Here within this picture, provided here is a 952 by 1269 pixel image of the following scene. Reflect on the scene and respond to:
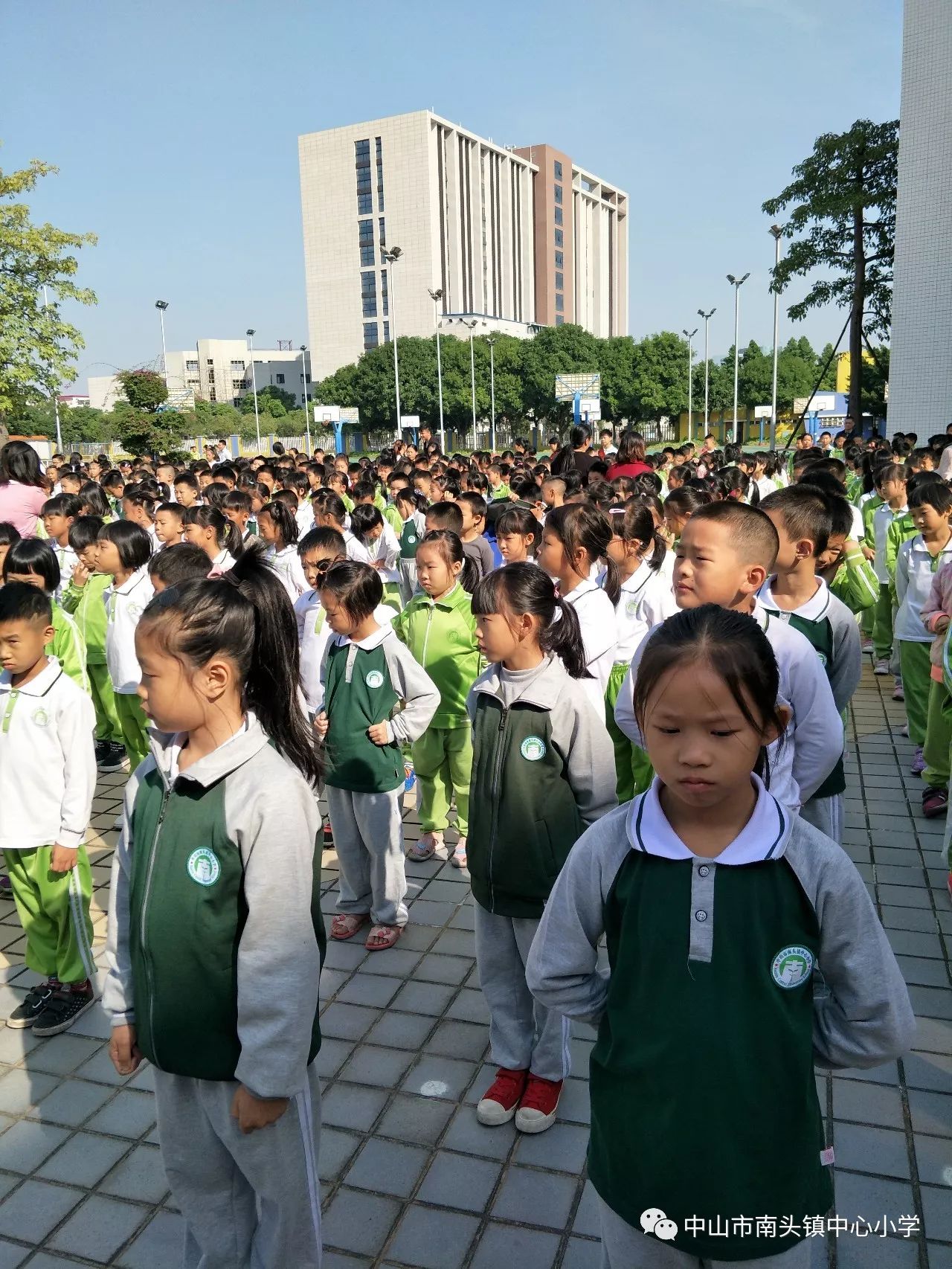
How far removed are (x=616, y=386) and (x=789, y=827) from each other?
6172cm

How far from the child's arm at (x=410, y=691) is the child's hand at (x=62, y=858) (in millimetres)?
1222

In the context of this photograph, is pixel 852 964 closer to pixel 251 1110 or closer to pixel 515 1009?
pixel 251 1110

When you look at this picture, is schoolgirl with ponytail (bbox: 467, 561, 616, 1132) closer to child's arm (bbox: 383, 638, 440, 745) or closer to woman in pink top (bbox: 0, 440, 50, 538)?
child's arm (bbox: 383, 638, 440, 745)

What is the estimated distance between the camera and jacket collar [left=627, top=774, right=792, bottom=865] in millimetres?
1452

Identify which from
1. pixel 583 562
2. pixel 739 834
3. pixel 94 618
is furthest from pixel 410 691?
pixel 94 618

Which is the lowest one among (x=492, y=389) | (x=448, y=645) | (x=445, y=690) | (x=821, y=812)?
(x=821, y=812)

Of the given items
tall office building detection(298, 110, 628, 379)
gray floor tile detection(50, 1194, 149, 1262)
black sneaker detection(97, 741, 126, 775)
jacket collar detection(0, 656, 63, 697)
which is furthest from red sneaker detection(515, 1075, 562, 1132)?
tall office building detection(298, 110, 628, 379)

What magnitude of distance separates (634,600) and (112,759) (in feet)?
12.4

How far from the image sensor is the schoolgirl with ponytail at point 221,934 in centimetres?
186

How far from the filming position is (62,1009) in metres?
3.40

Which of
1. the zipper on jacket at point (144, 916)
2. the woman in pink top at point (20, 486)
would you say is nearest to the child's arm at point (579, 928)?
the zipper on jacket at point (144, 916)

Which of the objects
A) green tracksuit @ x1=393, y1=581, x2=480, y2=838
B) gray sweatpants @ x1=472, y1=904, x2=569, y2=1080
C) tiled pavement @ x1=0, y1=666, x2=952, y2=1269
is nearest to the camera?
tiled pavement @ x1=0, y1=666, x2=952, y2=1269

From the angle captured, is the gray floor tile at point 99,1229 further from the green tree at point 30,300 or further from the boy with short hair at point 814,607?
the green tree at point 30,300

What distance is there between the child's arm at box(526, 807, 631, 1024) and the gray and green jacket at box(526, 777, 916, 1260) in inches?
2.1
